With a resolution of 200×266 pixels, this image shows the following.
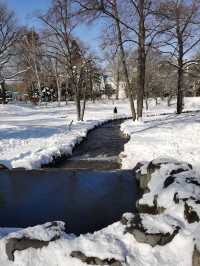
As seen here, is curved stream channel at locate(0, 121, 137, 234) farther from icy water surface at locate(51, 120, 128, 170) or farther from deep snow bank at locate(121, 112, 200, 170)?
deep snow bank at locate(121, 112, 200, 170)

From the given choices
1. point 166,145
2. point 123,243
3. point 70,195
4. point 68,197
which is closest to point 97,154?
point 166,145

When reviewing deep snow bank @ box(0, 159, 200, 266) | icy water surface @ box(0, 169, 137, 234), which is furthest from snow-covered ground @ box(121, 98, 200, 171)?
deep snow bank @ box(0, 159, 200, 266)

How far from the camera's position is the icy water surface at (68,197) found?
891cm

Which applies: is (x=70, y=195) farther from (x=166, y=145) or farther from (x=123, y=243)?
(x=166, y=145)

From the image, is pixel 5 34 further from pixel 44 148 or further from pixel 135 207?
pixel 135 207

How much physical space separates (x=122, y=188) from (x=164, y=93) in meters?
56.3

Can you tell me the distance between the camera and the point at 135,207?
383 inches

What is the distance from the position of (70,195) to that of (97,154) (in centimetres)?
658

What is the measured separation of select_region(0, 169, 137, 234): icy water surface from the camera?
8.91 m

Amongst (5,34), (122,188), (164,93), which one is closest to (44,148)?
(122,188)

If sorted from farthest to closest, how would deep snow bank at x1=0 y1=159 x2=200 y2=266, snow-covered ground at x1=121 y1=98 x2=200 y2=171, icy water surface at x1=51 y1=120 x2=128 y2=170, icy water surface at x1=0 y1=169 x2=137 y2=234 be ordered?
icy water surface at x1=51 y1=120 x2=128 y2=170
snow-covered ground at x1=121 y1=98 x2=200 y2=171
icy water surface at x1=0 y1=169 x2=137 y2=234
deep snow bank at x1=0 y1=159 x2=200 y2=266

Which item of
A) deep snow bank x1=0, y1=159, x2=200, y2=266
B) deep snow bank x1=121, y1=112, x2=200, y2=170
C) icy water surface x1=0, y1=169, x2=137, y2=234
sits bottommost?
icy water surface x1=0, y1=169, x2=137, y2=234

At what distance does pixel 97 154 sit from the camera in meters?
17.0

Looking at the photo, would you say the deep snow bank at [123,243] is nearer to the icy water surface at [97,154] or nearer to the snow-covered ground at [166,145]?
the snow-covered ground at [166,145]
